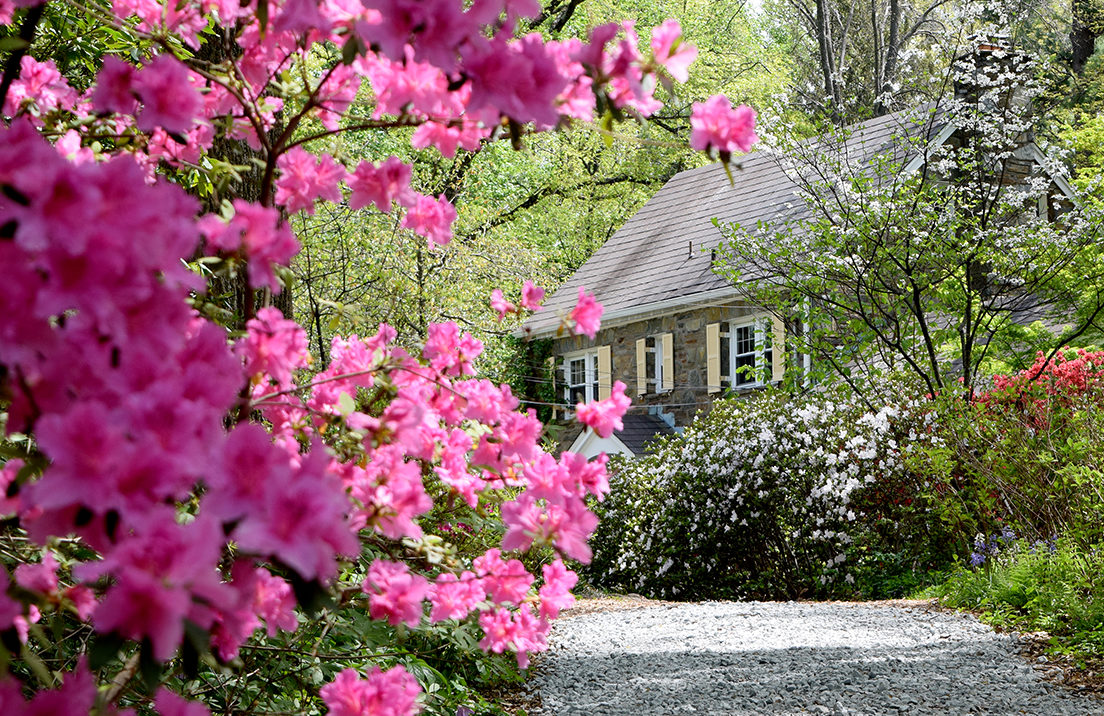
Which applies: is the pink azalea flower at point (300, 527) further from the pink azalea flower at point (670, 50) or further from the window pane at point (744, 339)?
the window pane at point (744, 339)

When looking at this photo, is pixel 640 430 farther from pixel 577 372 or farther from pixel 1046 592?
pixel 1046 592

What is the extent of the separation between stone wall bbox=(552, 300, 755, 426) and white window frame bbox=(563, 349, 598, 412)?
0.69m

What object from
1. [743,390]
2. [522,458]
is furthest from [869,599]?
[522,458]

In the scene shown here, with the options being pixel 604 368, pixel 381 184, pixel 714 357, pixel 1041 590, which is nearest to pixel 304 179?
pixel 381 184

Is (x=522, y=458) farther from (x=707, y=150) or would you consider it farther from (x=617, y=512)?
(x=617, y=512)

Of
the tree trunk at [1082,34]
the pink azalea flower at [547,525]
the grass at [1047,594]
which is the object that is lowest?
the grass at [1047,594]

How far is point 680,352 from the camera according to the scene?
16.4 metres

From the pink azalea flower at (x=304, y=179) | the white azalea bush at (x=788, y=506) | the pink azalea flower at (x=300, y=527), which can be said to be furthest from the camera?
the white azalea bush at (x=788, y=506)

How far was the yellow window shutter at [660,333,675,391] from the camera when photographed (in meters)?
16.5

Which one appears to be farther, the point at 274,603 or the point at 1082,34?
the point at 1082,34

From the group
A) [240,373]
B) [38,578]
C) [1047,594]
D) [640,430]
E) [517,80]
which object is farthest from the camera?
[640,430]

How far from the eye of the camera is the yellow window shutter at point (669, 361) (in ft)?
54.2

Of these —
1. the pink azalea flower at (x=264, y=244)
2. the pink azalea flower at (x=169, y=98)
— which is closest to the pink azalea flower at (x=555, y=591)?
the pink azalea flower at (x=264, y=244)

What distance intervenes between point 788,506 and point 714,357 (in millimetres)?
6095
